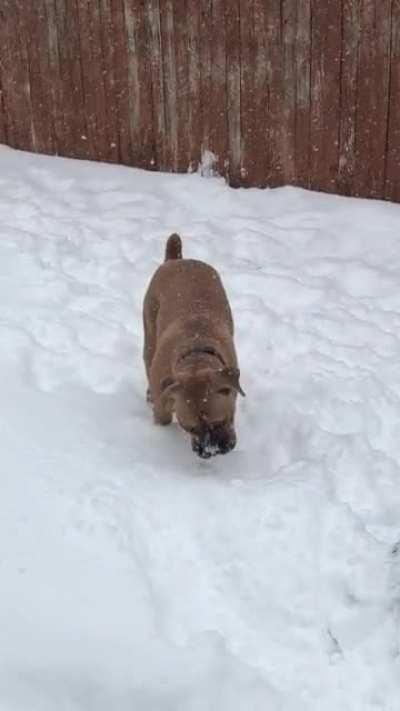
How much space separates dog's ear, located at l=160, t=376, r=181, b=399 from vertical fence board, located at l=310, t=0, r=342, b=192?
12.3ft

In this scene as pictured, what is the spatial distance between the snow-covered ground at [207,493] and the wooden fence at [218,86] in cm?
87

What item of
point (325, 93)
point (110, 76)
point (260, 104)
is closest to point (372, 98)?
point (325, 93)

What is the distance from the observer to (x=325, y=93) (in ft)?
24.7

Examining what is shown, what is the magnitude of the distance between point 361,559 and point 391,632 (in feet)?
1.27

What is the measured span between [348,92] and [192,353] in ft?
12.0

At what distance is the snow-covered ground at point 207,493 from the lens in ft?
11.4

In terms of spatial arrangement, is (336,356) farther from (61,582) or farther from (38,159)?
(38,159)

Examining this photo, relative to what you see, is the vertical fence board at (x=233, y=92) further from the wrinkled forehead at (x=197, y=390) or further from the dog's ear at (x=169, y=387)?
the wrinkled forehead at (x=197, y=390)

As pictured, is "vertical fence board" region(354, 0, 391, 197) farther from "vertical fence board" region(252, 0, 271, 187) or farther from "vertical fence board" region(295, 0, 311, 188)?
"vertical fence board" region(252, 0, 271, 187)

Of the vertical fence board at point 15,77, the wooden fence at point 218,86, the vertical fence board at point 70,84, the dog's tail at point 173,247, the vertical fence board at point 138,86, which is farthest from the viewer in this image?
the vertical fence board at point 15,77

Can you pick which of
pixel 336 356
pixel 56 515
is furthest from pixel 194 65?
pixel 56 515

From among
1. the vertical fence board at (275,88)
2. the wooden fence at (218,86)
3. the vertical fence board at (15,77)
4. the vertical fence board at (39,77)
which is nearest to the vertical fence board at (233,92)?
the wooden fence at (218,86)

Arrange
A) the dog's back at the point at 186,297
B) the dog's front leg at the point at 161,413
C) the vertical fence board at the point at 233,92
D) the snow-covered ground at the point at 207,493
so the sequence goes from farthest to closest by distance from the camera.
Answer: the vertical fence board at the point at 233,92 → the dog's back at the point at 186,297 → the dog's front leg at the point at 161,413 → the snow-covered ground at the point at 207,493

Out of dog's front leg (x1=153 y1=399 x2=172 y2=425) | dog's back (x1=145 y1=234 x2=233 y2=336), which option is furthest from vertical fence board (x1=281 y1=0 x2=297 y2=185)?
dog's front leg (x1=153 y1=399 x2=172 y2=425)
